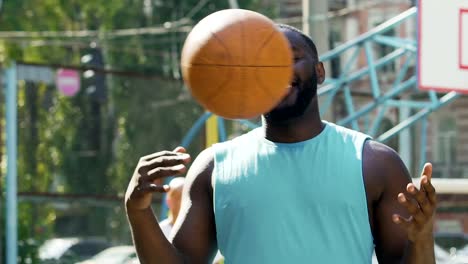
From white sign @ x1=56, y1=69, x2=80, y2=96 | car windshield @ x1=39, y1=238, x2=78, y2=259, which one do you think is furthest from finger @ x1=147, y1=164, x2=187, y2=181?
car windshield @ x1=39, y1=238, x2=78, y2=259

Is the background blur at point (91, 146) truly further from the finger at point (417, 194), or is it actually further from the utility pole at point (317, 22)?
the finger at point (417, 194)

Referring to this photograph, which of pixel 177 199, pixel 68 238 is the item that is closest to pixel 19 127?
pixel 68 238

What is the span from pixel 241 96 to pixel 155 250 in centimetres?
49

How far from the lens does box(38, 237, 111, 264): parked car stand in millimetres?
14539

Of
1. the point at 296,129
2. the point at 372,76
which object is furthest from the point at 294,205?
the point at 372,76

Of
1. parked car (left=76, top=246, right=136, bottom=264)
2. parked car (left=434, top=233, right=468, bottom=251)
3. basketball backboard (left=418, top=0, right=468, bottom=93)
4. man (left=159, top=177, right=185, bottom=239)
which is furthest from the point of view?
parked car (left=434, top=233, right=468, bottom=251)

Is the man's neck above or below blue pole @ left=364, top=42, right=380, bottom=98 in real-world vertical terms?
above

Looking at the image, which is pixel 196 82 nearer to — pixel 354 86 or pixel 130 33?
pixel 130 33

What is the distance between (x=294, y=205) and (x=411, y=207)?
37cm

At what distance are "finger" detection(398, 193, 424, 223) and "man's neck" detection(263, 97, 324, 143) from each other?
17.8 inches

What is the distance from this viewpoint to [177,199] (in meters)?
7.21

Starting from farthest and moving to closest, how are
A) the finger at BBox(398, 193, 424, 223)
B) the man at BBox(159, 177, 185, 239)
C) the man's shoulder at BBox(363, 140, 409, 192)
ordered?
the man at BBox(159, 177, 185, 239)
the man's shoulder at BBox(363, 140, 409, 192)
the finger at BBox(398, 193, 424, 223)

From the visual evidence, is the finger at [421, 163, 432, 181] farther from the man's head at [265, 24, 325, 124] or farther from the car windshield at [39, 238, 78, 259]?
the car windshield at [39, 238, 78, 259]

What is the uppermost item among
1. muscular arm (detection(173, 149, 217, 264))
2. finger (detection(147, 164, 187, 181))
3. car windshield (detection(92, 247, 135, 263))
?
finger (detection(147, 164, 187, 181))
